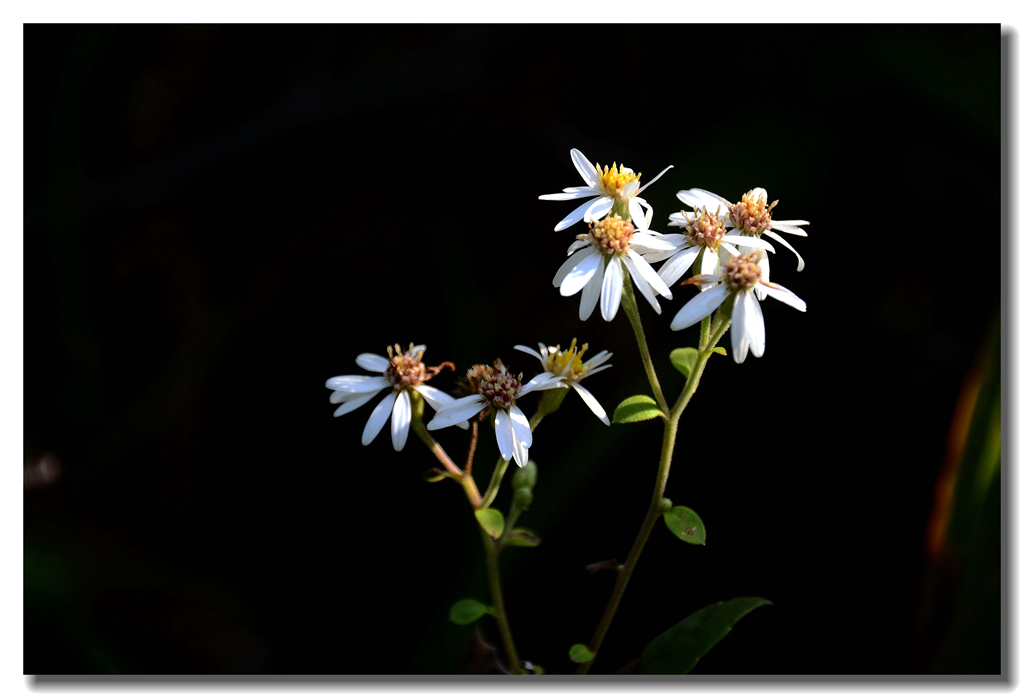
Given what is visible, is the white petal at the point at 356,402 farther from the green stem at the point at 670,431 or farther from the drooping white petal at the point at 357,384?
the green stem at the point at 670,431

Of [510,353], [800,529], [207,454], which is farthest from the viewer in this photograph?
[207,454]

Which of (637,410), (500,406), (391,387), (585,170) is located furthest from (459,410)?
(585,170)

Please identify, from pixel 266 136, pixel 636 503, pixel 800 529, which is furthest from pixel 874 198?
pixel 266 136

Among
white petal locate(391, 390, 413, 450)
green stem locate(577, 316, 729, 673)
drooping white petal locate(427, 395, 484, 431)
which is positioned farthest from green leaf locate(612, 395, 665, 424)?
white petal locate(391, 390, 413, 450)

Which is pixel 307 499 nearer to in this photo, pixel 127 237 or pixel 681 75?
pixel 127 237

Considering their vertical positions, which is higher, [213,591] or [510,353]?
[510,353]

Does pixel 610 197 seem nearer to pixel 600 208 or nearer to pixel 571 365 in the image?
pixel 600 208

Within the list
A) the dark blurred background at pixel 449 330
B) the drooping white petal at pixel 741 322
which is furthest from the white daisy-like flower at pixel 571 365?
the dark blurred background at pixel 449 330
